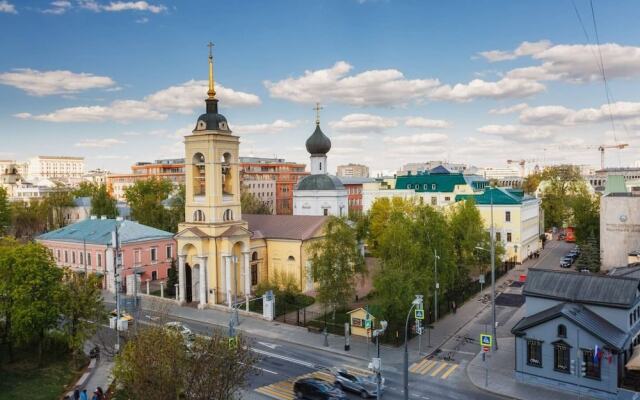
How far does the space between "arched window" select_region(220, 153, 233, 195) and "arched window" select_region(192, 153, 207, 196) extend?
5.67ft

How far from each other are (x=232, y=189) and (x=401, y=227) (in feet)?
51.9

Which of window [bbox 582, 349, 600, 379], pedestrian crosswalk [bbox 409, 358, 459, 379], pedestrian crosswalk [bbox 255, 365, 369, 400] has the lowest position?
pedestrian crosswalk [bbox 409, 358, 459, 379]

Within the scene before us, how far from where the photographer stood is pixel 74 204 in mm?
95250

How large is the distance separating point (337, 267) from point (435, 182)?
50552 mm

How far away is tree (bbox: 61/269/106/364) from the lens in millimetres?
29000

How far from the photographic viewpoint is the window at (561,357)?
84.7 ft

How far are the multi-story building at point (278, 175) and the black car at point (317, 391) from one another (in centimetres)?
10184

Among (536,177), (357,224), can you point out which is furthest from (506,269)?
(536,177)

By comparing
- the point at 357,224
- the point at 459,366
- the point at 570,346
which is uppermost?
the point at 357,224

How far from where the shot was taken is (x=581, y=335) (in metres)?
25.2

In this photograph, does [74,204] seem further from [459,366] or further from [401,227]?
[459,366]

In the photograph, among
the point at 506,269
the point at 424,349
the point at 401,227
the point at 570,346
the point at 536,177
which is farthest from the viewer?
the point at 536,177

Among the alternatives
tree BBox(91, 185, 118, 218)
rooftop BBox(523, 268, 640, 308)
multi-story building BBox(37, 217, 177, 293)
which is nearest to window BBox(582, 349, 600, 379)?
rooftop BBox(523, 268, 640, 308)

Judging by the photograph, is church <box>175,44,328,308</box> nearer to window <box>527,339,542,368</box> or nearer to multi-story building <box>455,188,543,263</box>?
window <box>527,339,542,368</box>
